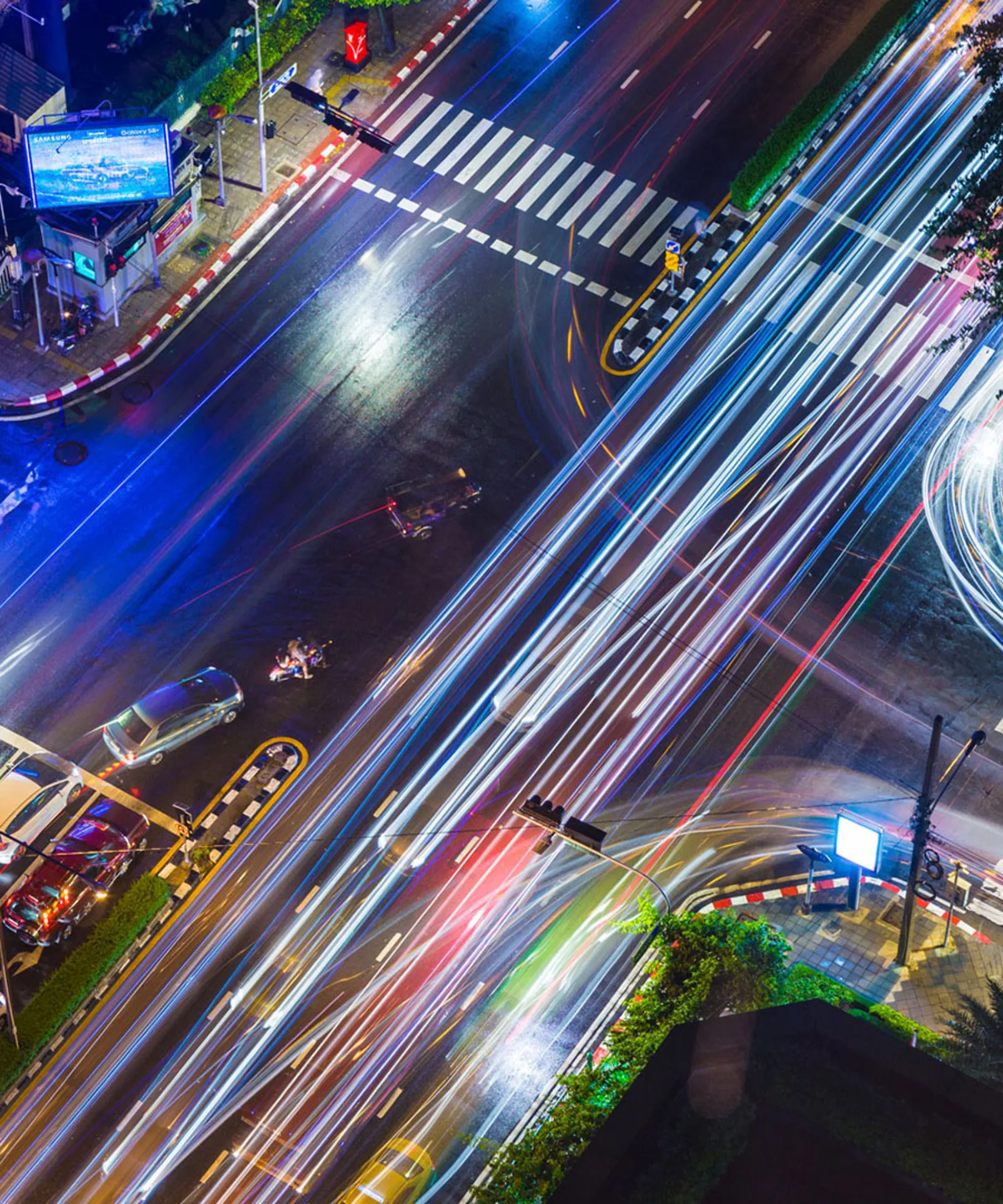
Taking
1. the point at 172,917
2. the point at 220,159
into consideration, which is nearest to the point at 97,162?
the point at 220,159

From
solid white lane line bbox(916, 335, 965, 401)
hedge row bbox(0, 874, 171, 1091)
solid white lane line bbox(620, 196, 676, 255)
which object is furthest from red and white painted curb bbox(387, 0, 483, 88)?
hedge row bbox(0, 874, 171, 1091)

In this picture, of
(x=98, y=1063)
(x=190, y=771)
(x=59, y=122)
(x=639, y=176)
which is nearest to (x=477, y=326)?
(x=639, y=176)

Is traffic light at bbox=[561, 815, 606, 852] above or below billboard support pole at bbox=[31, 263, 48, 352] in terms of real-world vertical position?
below

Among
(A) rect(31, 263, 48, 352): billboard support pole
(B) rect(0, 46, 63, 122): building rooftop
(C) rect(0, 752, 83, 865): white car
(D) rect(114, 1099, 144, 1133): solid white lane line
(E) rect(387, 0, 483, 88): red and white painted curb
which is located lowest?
(D) rect(114, 1099, 144, 1133): solid white lane line

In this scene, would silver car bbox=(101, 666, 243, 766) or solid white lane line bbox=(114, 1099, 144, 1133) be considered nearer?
solid white lane line bbox=(114, 1099, 144, 1133)

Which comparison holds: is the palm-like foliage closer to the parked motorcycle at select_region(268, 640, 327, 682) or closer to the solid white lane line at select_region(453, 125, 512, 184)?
the parked motorcycle at select_region(268, 640, 327, 682)

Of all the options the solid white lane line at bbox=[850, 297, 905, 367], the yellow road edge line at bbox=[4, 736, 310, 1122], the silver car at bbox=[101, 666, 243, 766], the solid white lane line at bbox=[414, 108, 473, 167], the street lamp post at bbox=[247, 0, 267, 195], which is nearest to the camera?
the yellow road edge line at bbox=[4, 736, 310, 1122]

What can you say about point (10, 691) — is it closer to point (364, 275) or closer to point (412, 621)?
point (412, 621)

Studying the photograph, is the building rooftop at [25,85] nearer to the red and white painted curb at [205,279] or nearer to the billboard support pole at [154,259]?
the billboard support pole at [154,259]
